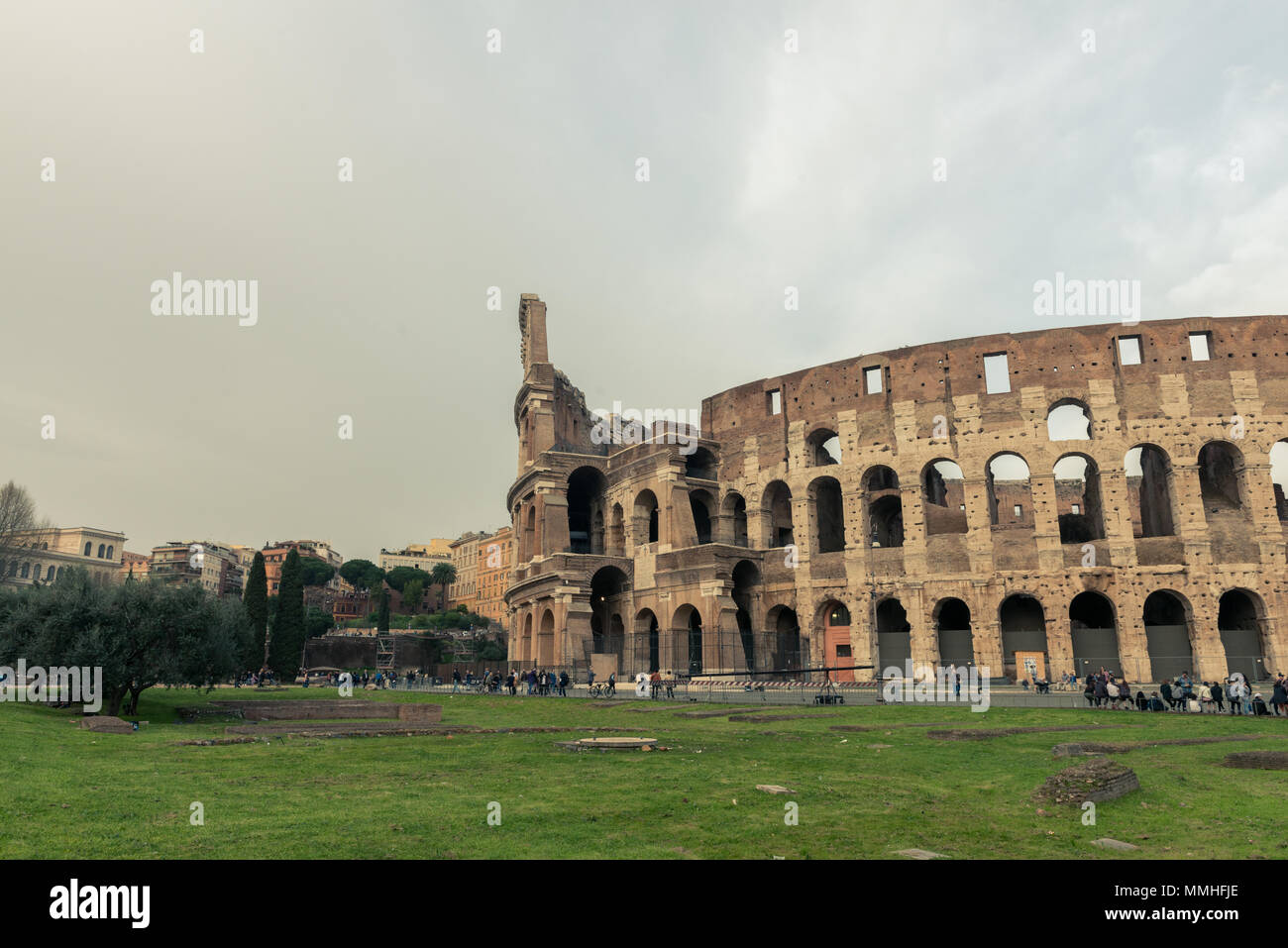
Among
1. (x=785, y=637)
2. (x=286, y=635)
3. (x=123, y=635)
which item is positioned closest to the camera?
(x=123, y=635)

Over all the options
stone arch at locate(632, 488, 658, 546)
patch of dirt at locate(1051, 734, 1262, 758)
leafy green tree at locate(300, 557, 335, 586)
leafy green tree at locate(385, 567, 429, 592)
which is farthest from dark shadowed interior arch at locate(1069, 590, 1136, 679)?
leafy green tree at locate(300, 557, 335, 586)

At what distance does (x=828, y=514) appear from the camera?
44.3 metres

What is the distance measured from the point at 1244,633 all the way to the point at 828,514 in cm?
1867

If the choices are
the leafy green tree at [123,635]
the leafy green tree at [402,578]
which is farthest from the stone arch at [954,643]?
the leafy green tree at [402,578]

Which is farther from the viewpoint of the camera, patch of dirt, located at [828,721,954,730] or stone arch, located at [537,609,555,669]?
stone arch, located at [537,609,555,669]

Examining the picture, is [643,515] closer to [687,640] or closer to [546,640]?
[687,640]

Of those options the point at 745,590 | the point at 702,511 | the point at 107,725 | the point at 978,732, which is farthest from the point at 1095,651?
the point at 107,725

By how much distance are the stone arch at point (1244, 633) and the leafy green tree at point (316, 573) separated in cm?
11693

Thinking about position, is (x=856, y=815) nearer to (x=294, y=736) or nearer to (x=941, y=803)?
(x=941, y=803)

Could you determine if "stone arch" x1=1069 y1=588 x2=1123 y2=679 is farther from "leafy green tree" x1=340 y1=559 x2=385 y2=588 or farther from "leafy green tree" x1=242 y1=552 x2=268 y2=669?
"leafy green tree" x1=340 y1=559 x2=385 y2=588

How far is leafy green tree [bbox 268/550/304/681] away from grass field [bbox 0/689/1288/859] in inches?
1285

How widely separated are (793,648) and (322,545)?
421 feet

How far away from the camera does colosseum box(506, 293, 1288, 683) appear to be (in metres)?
34.3
